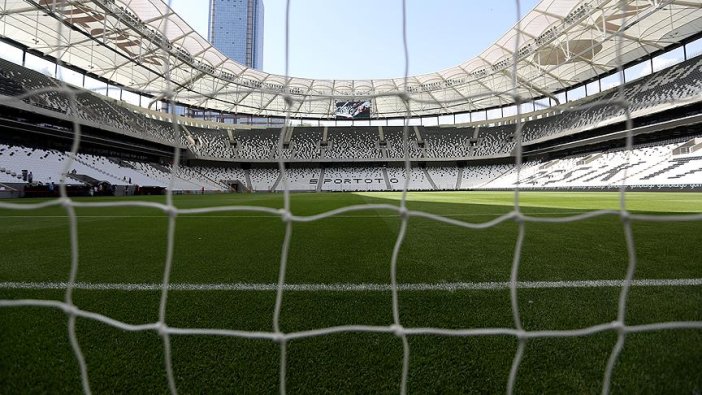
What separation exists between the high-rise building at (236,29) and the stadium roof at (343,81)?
4178 cm

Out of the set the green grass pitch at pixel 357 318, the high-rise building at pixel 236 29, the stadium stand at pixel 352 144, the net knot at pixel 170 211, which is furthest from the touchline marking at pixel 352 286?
the high-rise building at pixel 236 29

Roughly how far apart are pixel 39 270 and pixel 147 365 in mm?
1903

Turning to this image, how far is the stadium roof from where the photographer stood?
15208mm

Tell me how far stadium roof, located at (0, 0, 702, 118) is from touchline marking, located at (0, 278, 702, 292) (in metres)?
8.75

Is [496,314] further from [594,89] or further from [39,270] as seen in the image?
[594,89]

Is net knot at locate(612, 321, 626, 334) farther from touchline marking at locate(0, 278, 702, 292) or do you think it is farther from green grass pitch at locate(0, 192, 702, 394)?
touchline marking at locate(0, 278, 702, 292)

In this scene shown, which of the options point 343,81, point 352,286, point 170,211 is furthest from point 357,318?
point 343,81

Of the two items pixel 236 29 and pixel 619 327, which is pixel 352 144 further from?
pixel 236 29

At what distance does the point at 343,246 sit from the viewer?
3295 mm

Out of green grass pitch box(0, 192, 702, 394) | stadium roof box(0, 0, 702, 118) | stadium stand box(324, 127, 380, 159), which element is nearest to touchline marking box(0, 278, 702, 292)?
green grass pitch box(0, 192, 702, 394)

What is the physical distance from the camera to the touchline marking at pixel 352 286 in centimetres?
197

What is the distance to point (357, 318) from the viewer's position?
1.60 meters

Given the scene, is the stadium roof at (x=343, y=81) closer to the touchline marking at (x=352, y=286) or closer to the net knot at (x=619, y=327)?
the touchline marking at (x=352, y=286)

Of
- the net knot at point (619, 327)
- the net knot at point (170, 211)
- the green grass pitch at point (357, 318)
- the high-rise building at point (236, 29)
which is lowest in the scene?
the green grass pitch at point (357, 318)
